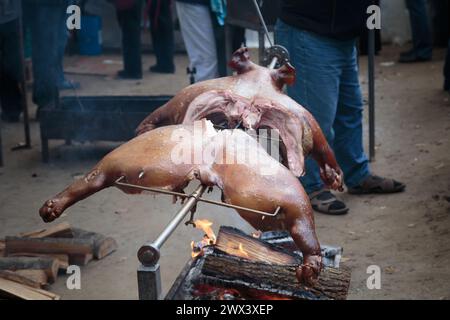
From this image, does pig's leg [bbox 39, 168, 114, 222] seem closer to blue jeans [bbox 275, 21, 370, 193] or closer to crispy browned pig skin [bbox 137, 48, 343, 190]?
crispy browned pig skin [bbox 137, 48, 343, 190]

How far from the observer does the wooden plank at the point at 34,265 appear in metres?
4.84

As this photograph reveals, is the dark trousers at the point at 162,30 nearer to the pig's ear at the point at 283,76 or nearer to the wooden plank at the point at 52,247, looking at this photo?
the wooden plank at the point at 52,247

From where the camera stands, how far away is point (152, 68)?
11219 millimetres

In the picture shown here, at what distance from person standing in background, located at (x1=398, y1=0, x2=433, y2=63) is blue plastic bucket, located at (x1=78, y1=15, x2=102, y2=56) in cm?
465

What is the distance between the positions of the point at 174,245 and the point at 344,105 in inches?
70.2

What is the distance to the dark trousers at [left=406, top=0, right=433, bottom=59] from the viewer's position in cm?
1048

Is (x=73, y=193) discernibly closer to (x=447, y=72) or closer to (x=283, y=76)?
(x=283, y=76)

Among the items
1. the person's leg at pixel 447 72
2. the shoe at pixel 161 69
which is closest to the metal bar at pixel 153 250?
the person's leg at pixel 447 72

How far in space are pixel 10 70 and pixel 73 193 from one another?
566 cm

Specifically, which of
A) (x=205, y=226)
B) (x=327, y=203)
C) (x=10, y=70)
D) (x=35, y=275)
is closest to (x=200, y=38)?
(x=10, y=70)

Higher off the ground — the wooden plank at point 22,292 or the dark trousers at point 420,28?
the dark trousers at point 420,28

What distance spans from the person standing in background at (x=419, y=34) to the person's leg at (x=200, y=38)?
3.81 metres

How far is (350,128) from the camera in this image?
6070 millimetres
